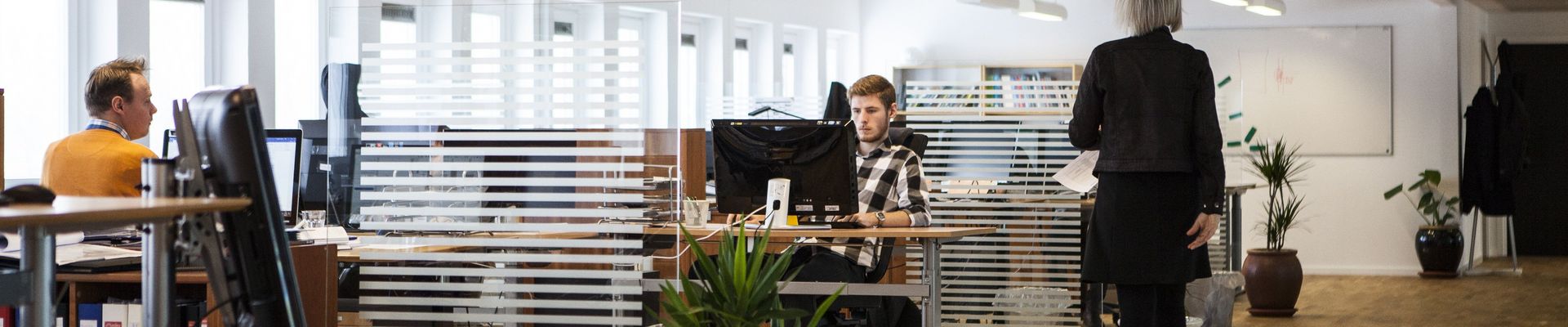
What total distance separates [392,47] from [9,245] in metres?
1.00

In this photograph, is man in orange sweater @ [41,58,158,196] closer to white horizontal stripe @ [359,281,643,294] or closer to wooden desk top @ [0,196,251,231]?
white horizontal stripe @ [359,281,643,294]

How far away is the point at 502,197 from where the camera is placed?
3451 mm

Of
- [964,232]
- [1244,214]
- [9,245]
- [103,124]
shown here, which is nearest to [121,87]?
[103,124]

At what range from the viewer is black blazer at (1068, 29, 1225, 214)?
10.6 feet

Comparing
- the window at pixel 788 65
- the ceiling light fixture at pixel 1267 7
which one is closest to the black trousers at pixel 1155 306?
the ceiling light fixture at pixel 1267 7

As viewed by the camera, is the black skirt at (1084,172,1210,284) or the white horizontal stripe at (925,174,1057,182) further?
the white horizontal stripe at (925,174,1057,182)

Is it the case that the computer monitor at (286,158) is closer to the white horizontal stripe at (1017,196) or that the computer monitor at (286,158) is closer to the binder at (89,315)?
the binder at (89,315)

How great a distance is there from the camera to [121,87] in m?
3.82

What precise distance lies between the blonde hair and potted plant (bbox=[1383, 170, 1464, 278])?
662 cm

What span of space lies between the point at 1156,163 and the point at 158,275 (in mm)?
2110

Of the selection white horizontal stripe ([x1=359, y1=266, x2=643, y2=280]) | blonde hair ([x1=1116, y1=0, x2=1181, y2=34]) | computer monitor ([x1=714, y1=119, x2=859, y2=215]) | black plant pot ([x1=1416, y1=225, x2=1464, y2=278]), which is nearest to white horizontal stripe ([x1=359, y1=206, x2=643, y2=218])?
white horizontal stripe ([x1=359, y1=266, x2=643, y2=280])

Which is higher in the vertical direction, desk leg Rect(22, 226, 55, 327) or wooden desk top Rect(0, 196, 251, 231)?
wooden desk top Rect(0, 196, 251, 231)

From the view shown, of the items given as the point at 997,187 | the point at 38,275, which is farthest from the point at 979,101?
the point at 38,275

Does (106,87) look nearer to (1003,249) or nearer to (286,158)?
(286,158)
